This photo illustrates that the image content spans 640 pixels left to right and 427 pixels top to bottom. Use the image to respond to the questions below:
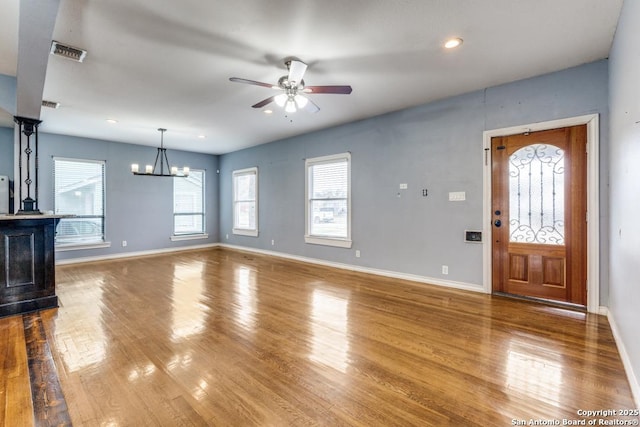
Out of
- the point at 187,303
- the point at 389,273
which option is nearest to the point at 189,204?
the point at 187,303

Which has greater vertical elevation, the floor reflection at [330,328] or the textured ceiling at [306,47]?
the textured ceiling at [306,47]

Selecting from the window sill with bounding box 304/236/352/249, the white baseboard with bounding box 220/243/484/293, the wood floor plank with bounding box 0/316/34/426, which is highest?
the window sill with bounding box 304/236/352/249

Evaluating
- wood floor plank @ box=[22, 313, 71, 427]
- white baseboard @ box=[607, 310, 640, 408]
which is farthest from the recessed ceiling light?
wood floor plank @ box=[22, 313, 71, 427]

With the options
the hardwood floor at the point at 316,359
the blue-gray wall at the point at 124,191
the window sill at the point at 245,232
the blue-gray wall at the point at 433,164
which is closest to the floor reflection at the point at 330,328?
the hardwood floor at the point at 316,359

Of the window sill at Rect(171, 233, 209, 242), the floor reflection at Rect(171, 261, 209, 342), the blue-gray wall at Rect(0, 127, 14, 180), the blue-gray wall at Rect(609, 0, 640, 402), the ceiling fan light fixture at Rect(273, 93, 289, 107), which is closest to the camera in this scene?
the blue-gray wall at Rect(609, 0, 640, 402)

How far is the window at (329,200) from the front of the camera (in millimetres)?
5703

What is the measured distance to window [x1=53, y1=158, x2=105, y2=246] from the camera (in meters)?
6.30

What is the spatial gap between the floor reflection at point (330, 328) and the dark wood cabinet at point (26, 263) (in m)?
3.26

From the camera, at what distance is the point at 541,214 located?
3637mm

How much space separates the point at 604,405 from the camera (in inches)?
69.9

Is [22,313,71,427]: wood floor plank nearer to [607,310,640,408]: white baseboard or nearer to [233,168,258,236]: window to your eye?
[607,310,640,408]: white baseboard

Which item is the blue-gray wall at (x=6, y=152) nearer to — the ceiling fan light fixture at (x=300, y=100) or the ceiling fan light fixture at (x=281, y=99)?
the ceiling fan light fixture at (x=281, y=99)

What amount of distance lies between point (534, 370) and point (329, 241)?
4.06 meters

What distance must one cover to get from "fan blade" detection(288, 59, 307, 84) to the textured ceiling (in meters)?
0.10
